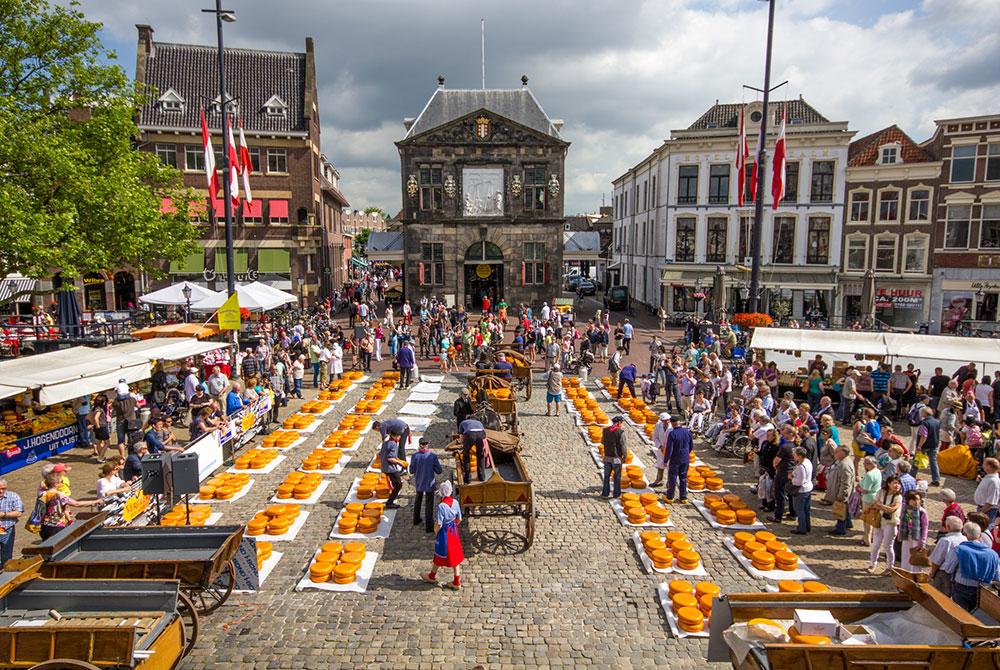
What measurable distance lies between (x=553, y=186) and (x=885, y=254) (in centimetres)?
2132

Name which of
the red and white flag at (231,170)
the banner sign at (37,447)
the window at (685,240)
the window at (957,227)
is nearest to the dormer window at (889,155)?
the window at (957,227)

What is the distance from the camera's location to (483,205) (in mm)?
44750

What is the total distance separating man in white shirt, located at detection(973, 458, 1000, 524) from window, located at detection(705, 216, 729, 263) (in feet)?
110

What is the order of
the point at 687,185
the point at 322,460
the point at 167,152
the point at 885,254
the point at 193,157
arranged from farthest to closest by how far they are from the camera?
the point at 687,185 → the point at 193,157 → the point at 167,152 → the point at 885,254 → the point at 322,460

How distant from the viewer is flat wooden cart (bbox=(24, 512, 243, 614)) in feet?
25.7

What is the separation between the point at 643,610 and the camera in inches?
344

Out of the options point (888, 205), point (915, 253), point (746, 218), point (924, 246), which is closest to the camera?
point (924, 246)

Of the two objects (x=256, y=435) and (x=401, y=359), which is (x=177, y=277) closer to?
(x=401, y=359)

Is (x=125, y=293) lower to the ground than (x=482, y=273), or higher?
lower

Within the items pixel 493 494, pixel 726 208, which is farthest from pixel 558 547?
pixel 726 208

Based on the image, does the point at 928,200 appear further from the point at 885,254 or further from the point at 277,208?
the point at 277,208

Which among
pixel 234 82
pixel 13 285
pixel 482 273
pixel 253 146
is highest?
pixel 234 82

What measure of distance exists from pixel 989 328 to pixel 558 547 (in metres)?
36.0

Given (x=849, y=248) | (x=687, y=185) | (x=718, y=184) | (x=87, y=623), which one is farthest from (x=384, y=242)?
(x=87, y=623)
